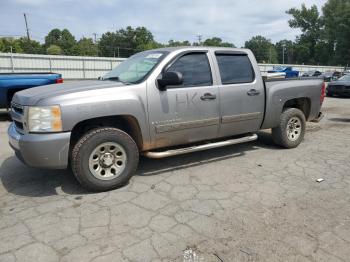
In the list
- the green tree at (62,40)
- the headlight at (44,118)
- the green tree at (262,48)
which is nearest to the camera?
the headlight at (44,118)

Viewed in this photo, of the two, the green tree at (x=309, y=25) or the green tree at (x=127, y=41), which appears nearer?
the green tree at (x=309, y=25)

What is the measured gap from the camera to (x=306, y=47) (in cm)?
8762

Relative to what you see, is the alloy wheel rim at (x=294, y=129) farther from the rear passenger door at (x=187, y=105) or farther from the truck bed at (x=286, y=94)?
the rear passenger door at (x=187, y=105)

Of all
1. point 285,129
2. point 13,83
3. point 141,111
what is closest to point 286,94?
point 285,129

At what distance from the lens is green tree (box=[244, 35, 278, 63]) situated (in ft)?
372

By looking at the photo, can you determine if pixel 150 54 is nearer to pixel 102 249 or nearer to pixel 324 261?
pixel 102 249

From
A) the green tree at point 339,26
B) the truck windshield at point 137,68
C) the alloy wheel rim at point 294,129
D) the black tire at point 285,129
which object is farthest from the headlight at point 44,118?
the green tree at point 339,26

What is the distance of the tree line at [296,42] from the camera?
69.9 meters

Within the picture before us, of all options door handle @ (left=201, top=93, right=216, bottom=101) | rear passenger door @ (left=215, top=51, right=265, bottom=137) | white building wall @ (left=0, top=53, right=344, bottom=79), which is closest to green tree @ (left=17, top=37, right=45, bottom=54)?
white building wall @ (left=0, top=53, right=344, bottom=79)

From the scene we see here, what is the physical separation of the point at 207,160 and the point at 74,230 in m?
2.65

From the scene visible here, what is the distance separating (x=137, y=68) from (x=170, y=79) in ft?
2.53

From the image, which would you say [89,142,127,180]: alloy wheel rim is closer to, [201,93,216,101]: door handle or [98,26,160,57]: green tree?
[201,93,216,101]: door handle

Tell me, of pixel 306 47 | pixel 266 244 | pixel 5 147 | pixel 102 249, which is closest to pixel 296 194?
pixel 266 244

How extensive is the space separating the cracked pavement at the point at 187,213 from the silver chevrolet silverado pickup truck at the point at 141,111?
0.39m
